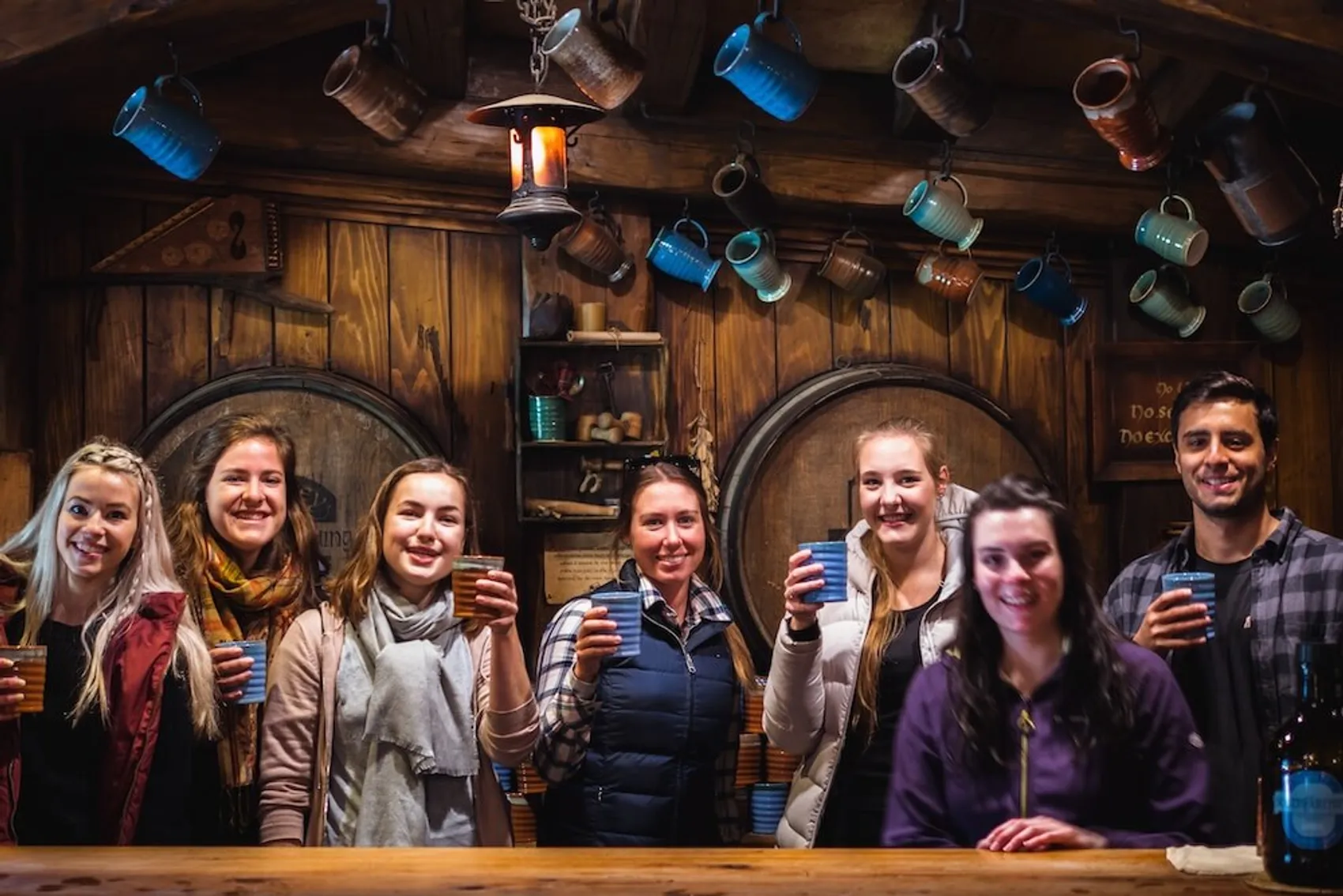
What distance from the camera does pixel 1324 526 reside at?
16.4 ft

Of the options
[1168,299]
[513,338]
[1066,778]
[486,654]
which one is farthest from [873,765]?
[1168,299]

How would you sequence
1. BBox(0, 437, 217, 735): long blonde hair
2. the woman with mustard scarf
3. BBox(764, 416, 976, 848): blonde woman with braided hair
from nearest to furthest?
BBox(0, 437, 217, 735): long blonde hair, BBox(764, 416, 976, 848): blonde woman with braided hair, the woman with mustard scarf

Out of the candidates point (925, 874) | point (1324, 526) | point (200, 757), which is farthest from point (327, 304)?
point (1324, 526)

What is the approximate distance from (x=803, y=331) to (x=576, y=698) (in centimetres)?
206

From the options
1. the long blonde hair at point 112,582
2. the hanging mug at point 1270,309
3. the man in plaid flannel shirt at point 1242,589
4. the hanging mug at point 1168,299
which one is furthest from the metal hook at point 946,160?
the long blonde hair at point 112,582

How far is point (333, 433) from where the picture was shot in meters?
3.93

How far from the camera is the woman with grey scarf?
265 centimetres

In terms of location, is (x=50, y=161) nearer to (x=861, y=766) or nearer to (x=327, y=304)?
(x=327, y=304)

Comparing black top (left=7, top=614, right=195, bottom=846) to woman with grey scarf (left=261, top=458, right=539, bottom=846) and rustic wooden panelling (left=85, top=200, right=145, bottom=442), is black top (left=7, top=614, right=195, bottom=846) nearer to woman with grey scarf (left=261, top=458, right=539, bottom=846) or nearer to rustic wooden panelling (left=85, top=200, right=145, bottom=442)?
woman with grey scarf (left=261, top=458, right=539, bottom=846)

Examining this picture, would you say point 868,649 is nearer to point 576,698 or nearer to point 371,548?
point 576,698

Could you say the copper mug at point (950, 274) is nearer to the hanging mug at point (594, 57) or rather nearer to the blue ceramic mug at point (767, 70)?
the blue ceramic mug at point (767, 70)

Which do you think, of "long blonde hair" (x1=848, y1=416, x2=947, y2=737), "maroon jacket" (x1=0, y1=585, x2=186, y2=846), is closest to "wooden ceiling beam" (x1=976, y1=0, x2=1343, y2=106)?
"long blonde hair" (x1=848, y1=416, x2=947, y2=737)

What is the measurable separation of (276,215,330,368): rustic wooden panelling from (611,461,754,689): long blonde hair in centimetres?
137

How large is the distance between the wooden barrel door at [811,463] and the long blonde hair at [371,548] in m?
1.38
